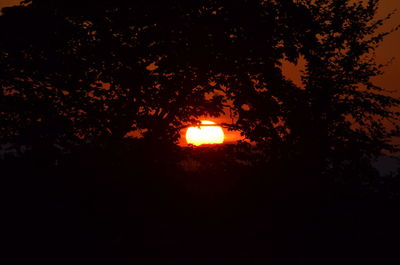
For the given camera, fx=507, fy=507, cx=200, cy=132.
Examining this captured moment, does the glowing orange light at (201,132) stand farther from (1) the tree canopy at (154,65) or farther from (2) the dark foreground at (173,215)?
(2) the dark foreground at (173,215)

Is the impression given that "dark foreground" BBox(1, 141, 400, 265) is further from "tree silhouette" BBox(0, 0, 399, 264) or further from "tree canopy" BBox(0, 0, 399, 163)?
"tree canopy" BBox(0, 0, 399, 163)

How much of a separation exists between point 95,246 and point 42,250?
95 centimetres

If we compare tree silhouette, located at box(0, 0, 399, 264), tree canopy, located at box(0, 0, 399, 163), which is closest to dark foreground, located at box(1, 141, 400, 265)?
tree silhouette, located at box(0, 0, 399, 264)

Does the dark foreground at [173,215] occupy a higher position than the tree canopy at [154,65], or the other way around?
the tree canopy at [154,65]

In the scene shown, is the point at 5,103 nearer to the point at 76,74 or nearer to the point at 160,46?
the point at 76,74

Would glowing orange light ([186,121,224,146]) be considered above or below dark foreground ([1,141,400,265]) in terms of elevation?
above

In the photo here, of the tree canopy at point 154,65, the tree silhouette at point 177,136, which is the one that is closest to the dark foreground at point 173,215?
the tree silhouette at point 177,136

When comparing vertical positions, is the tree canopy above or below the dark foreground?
above

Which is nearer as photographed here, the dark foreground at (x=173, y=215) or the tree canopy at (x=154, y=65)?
the dark foreground at (x=173, y=215)

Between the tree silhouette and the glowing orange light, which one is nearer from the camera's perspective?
the tree silhouette

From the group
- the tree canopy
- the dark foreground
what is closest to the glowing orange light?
the tree canopy

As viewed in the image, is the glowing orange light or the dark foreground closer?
the dark foreground

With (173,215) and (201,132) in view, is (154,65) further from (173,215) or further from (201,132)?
(173,215)

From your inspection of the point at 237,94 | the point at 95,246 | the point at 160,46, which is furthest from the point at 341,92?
the point at 95,246
